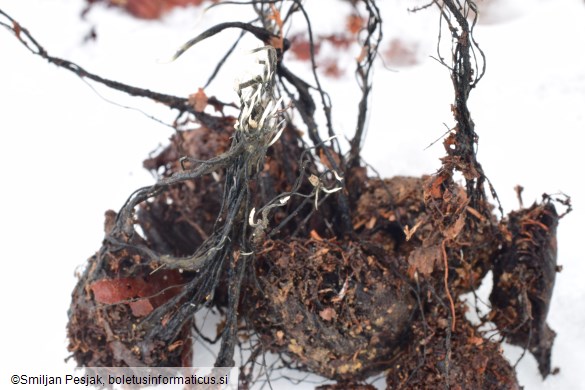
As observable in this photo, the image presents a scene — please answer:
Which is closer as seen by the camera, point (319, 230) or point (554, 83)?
point (319, 230)

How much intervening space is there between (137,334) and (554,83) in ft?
3.29

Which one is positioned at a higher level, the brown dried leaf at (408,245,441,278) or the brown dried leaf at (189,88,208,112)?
the brown dried leaf at (189,88,208,112)

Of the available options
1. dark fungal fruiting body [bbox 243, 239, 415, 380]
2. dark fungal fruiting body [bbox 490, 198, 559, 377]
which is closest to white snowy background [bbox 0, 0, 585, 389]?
dark fungal fruiting body [bbox 490, 198, 559, 377]

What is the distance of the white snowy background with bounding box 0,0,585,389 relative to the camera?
124 cm

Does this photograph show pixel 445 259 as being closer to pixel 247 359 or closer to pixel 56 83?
pixel 247 359

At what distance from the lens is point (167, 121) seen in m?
1.48

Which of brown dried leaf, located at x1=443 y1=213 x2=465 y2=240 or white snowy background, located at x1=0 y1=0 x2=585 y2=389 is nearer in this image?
brown dried leaf, located at x1=443 y1=213 x2=465 y2=240

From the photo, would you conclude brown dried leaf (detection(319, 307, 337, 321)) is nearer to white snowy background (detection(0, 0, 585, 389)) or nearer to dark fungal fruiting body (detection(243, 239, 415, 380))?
dark fungal fruiting body (detection(243, 239, 415, 380))

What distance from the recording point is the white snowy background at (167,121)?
1236mm

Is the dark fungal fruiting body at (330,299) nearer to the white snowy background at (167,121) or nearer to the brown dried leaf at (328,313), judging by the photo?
the brown dried leaf at (328,313)

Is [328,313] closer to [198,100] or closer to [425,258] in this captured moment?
[425,258]

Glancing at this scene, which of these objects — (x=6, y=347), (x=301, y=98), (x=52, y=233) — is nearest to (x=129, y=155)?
(x=52, y=233)

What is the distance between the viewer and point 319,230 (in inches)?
41.8

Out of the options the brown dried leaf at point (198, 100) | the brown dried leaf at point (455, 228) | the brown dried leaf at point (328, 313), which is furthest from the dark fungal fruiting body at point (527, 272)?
the brown dried leaf at point (198, 100)
